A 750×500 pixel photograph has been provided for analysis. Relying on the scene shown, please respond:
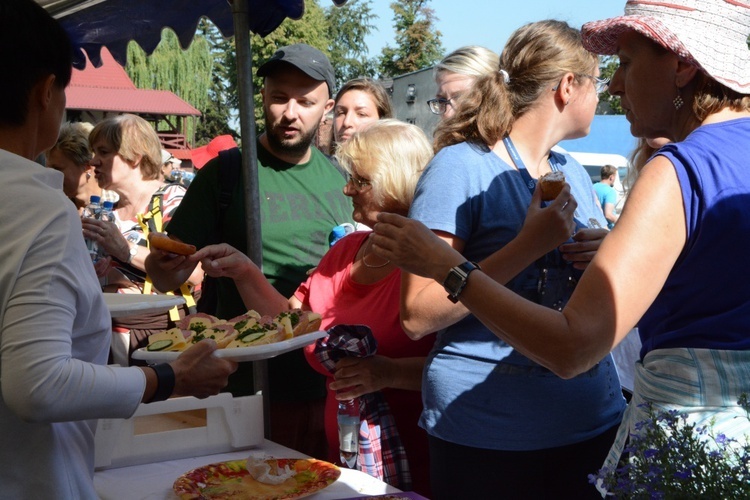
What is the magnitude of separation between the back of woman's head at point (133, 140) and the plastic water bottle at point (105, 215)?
1.03 feet

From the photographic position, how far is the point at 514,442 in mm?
2074

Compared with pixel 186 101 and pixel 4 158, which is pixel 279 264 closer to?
pixel 4 158

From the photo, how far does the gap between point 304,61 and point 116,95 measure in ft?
108

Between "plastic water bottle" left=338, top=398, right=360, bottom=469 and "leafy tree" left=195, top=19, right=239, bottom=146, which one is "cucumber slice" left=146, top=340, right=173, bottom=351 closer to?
"plastic water bottle" left=338, top=398, right=360, bottom=469

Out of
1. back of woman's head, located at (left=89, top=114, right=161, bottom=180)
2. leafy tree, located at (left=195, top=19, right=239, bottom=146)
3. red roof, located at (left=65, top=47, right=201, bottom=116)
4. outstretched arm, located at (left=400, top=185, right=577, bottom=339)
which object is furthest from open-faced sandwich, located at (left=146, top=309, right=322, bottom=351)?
leafy tree, located at (left=195, top=19, right=239, bottom=146)

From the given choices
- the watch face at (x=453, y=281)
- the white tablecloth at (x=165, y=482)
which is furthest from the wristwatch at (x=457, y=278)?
the white tablecloth at (x=165, y=482)

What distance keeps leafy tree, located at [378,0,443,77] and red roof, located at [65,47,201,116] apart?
32.4 ft

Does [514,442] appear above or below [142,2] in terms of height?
below

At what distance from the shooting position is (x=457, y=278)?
65.1 inches

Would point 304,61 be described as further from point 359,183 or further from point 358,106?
point 358,106

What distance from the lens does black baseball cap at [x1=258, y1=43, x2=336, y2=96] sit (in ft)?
10.7

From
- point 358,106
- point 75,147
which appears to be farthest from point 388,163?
point 75,147

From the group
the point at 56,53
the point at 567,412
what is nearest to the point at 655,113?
the point at 567,412

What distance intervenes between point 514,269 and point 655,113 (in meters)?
0.52
